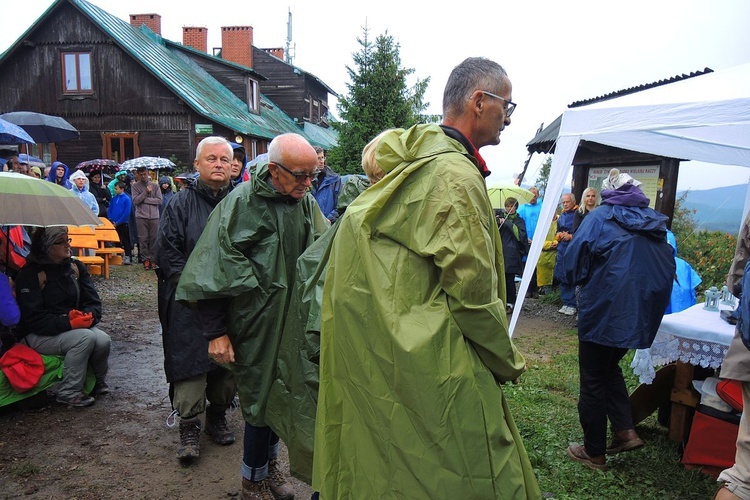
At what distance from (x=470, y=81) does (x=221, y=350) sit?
1.81 metres

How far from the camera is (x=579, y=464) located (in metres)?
3.83

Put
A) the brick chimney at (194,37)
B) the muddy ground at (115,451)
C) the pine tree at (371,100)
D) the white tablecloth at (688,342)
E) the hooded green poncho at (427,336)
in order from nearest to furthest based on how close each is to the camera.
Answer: the hooded green poncho at (427,336) < the muddy ground at (115,451) < the white tablecloth at (688,342) < the pine tree at (371,100) < the brick chimney at (194,37)

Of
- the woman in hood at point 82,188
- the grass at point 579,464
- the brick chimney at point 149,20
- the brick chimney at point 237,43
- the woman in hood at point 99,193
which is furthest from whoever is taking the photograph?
the brick chimney at point 237,43

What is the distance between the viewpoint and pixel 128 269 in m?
11.5

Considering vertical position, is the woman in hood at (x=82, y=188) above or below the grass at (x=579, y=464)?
above

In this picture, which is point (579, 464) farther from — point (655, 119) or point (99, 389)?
point (99, 389)

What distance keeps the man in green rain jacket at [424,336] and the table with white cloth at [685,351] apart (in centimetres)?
262

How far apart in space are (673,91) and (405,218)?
4.47 meters

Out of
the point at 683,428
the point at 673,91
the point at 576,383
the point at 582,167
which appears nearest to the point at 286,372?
the point at 683,428

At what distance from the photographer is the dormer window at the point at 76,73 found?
22.2m

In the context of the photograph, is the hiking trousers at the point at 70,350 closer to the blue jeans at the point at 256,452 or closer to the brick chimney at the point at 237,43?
the blue jeans at the point at 256,452

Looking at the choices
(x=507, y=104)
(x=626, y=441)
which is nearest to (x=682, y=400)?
(x=626, y=441)

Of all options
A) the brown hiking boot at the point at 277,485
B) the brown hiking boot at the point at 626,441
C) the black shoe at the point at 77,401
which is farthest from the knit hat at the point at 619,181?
the black shoe at the point at 77,401

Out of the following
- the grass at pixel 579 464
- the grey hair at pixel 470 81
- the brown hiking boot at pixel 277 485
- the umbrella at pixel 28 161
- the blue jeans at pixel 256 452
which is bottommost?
the grass at pixel 579 464
